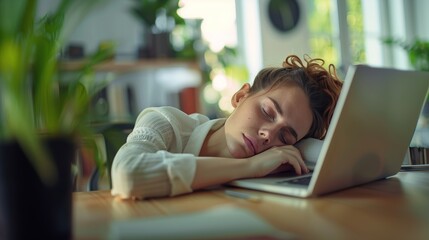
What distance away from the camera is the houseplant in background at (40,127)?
1.32 feet

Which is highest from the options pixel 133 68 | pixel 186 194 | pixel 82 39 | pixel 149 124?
pixel 82 39

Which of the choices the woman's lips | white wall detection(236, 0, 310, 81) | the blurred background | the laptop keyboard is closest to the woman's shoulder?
the woman's lips

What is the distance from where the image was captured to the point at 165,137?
3.48ft

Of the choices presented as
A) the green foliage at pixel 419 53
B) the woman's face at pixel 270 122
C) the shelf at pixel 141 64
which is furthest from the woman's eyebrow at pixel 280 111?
the green foliage at pixel 419 53

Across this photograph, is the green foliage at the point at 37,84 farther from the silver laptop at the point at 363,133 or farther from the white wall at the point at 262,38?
the white wall at the point at 262,38

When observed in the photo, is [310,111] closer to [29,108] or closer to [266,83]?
[266,83]

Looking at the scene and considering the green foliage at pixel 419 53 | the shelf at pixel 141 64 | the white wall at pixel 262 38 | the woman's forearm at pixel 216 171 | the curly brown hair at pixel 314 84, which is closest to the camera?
the woman's forearm at pixel 216 171

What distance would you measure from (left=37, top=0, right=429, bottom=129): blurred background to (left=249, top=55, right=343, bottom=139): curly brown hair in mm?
1301

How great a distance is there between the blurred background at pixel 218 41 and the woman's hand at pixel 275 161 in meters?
1.51

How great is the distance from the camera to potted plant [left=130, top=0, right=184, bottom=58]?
108 inches

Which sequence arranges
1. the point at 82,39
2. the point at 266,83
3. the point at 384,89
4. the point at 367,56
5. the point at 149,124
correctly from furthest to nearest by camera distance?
the point at 367,56 → the point at 82,39 → the point at 266,83 → the point at 149,124 → the point at 384,89

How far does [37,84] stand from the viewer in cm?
42

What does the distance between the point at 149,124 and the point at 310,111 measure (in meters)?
0.37

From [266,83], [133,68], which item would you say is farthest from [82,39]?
[266,83]
